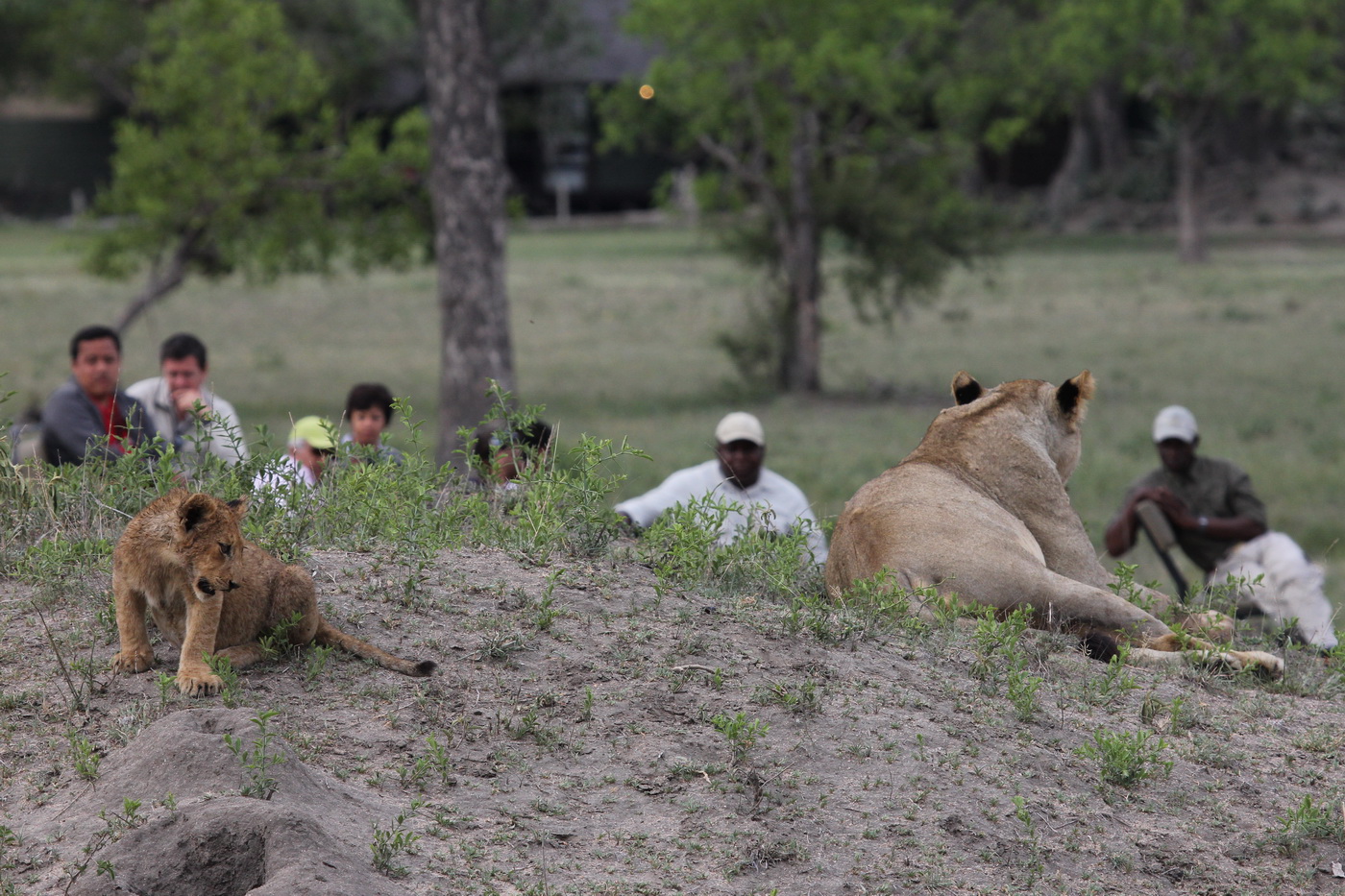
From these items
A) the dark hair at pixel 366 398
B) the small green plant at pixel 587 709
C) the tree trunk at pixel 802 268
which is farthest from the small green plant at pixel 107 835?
the tree trunk at pixel 802 268

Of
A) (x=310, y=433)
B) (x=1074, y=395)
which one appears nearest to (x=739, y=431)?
(x=310, y=433)

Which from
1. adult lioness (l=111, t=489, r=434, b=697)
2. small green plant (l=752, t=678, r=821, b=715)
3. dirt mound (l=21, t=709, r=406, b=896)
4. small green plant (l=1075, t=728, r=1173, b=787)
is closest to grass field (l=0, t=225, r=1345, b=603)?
small green plant (l=1075, t=728, r=1173, b=787)

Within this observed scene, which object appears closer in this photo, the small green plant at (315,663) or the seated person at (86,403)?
the small green plant at (315,663)

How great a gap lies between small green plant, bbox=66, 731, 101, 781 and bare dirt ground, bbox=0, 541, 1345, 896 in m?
0.02

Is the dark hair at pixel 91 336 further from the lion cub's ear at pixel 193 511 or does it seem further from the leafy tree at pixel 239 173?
the leafy tree at pixel 239 173

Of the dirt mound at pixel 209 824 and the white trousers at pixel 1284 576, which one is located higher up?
the dirt mound at pixel 209 824

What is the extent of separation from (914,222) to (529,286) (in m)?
14.2

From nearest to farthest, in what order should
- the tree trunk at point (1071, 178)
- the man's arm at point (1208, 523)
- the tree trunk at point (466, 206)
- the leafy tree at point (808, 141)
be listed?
the man's arm at point (1208, 523) < the tree trunk at point (466, 206) < the leafy tree at point (808, 141) < the tree trunk at point (1071, 178)

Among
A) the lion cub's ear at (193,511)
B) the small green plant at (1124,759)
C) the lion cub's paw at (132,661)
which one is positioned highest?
the lion cub's ear at (193,511)

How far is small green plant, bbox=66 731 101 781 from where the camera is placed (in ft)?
11.9

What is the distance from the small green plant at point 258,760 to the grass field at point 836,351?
312 inches

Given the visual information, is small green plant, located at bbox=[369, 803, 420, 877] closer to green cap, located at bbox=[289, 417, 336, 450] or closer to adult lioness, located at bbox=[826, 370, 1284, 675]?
adult lioness, located at bbox=[826, 370, 1284, 675]

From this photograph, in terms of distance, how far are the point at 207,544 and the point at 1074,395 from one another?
335cm

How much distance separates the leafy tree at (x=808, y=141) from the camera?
704 inches
